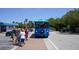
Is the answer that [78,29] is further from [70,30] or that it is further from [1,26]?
[1,26]

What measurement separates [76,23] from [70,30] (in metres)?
5.65

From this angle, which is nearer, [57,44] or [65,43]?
[57,44]

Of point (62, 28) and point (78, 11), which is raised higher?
point (78, 11)

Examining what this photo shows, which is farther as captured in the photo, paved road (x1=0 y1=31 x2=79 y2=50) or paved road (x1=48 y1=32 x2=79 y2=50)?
paved road (x1=48 y1=32 x2=79 y2=50)

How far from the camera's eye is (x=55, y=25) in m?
75.7

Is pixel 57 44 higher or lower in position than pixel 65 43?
higher

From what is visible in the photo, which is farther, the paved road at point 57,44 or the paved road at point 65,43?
the paved road at point 65,43

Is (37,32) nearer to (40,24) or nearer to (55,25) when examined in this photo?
(40,24)

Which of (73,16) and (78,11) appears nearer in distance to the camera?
(73,16)

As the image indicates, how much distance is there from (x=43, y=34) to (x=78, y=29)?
107 feet
